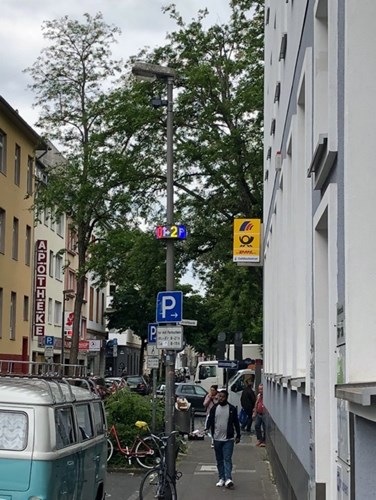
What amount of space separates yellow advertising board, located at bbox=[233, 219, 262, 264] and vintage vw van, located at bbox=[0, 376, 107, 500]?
14434mm

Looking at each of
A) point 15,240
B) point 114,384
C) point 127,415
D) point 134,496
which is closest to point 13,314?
point 15,240

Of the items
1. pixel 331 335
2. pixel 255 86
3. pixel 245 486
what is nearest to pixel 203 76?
pixel 255 86

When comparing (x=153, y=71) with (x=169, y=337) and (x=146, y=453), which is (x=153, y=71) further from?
(x=146, y=453)

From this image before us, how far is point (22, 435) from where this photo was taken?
819 cm

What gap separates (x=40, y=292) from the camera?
43906 millimetres

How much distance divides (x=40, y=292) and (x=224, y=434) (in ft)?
93.3

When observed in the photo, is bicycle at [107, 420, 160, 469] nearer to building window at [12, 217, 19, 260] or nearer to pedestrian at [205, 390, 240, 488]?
pedestrian at [205, 390, 240, 488]

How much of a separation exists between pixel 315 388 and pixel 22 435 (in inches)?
106

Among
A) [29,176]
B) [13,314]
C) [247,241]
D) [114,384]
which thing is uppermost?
[29,176]

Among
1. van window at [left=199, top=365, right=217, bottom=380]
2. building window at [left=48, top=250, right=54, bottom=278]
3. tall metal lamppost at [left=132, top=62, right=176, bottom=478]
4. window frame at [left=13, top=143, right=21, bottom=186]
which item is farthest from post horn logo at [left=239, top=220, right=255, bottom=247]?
building window at [left=48, top=250, right=54, bottom=278]

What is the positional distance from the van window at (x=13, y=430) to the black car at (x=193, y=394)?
29558 millimetres

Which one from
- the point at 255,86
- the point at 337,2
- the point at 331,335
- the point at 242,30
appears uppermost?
the point at 242,30

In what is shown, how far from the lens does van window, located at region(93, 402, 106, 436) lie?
36.3 feet

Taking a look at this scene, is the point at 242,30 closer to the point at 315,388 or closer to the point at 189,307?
→ the point at 315,388
